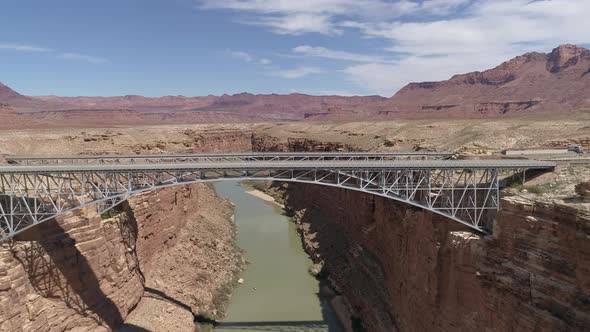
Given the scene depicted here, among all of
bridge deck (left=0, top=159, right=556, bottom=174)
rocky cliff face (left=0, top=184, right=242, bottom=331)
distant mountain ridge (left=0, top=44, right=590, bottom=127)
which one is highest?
distant mountain ridge (left=0, top=44, right=590, bottom=127)

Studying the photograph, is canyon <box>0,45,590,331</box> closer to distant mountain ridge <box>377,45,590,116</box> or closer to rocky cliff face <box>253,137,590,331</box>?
rocky cliff face <box>253,137,590,331</box>

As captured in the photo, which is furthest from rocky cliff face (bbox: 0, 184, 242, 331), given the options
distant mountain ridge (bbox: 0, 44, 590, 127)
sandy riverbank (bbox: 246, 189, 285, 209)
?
distant mountain ridge (bbox: 0, 44, 590, 127)

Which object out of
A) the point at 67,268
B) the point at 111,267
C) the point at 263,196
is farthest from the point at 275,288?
the point at 263,196

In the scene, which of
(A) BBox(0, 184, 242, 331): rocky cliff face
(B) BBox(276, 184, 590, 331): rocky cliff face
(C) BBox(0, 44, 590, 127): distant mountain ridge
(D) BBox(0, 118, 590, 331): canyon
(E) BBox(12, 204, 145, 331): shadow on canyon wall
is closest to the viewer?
(B) BBox(276, 184, 590, 331): rocky cliff face

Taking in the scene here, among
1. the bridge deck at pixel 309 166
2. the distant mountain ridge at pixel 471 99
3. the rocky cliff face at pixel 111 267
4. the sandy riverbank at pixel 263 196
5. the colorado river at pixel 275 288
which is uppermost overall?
the distant mountain ridge at pixel 471 99

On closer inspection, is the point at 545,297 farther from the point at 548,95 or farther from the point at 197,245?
the point at 548,95

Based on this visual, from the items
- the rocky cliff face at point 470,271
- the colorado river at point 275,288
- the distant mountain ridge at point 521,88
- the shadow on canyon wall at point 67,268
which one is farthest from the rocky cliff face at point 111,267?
the distant mountain ridge at point 521,88

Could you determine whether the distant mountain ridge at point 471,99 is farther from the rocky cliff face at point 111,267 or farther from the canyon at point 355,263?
the rocky cliff face at point 111,267
